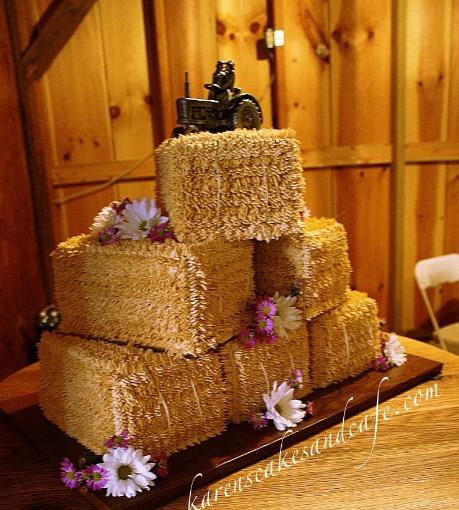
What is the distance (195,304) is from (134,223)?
243mm

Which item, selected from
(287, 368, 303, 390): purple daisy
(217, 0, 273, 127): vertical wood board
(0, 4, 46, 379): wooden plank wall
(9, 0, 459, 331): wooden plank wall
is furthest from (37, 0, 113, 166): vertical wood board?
(287, 368, 303, 390): purple daisy

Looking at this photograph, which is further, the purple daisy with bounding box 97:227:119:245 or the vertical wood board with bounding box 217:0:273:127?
the vertical wood board with bounding box 217:0:273:127

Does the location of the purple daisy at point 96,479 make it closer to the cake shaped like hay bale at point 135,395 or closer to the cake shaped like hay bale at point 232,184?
the cake shaped like hay bale at point 135,395

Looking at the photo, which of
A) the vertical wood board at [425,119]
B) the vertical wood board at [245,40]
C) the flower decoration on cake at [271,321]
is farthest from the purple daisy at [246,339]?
the vertical wood board at [425,119]

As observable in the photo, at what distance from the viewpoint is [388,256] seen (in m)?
2.79

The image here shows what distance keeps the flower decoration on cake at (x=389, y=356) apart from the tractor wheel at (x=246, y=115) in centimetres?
74

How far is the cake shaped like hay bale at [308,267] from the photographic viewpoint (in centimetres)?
135

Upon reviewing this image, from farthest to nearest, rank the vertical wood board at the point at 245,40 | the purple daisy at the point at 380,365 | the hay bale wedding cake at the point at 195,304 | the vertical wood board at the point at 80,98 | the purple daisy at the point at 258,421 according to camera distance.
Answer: the vertical wood board at the point at 245,40 < the vertical wood board at the point at 80,98 < the purple daisy at the point at 380,365 < the purple daisy at the point at 258,421 < the hay bale wedding cake at the point at 195,304

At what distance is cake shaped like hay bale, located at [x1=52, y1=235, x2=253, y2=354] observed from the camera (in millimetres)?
1126

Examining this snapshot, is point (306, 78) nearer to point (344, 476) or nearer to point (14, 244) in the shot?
point (14, 244)

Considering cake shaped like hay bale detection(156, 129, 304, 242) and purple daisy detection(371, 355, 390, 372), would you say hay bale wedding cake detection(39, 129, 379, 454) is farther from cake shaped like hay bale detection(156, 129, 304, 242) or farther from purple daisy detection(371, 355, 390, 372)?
purple daisy detection(371, 355, 390, 372)

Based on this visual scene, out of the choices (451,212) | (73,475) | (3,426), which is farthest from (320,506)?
(451,212)

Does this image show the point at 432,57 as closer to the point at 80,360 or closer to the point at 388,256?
the point at 388,256

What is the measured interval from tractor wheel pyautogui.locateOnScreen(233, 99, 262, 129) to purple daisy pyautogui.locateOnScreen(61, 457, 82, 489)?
89cm
